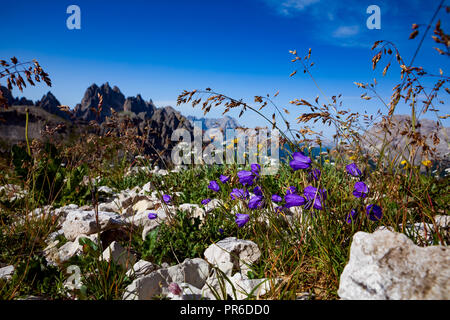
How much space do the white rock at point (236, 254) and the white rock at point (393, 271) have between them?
1040 millimetres

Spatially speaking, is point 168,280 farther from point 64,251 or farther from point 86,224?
point 86,224

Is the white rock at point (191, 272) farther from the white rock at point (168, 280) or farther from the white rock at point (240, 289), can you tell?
the white rock at point (240, 289)

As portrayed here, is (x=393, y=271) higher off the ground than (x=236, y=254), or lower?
higher

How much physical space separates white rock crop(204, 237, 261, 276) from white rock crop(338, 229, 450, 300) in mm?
1040

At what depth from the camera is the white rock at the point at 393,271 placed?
1.28 m

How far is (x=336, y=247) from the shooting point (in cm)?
193

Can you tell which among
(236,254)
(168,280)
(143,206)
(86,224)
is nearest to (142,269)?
(168,280)

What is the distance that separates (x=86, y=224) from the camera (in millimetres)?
2982

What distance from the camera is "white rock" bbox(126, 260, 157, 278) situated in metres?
2.24

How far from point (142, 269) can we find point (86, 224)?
109 centimetres

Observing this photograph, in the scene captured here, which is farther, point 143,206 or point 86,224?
point 143,206
